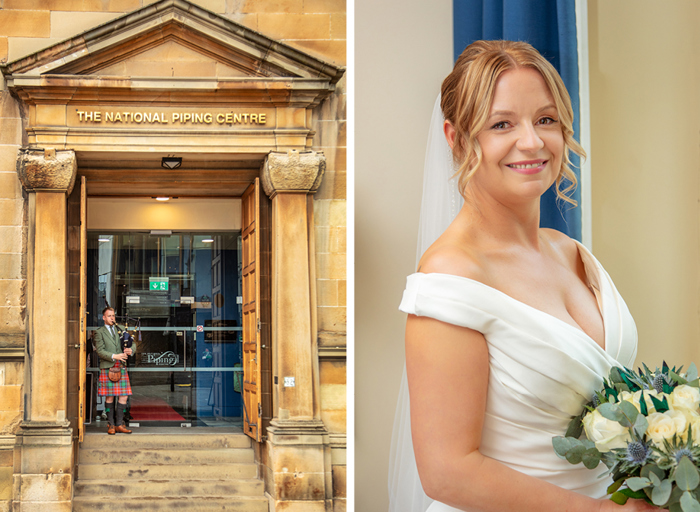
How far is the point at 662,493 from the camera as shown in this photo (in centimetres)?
79

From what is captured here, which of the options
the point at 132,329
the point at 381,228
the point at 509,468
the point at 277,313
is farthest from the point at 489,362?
the point at 132,329

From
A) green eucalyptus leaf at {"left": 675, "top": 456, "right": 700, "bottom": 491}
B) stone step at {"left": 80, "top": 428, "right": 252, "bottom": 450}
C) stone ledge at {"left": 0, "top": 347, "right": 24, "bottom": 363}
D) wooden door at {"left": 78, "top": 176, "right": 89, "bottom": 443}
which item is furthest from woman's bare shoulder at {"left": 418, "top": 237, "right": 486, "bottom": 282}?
stone step at {"left": 80, "top": 428, "right": 252, "bottom": 450}

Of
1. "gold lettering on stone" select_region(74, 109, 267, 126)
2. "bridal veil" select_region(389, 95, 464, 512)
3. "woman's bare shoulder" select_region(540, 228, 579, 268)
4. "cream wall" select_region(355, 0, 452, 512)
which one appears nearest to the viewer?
"woman's bare shoulder" select_region(540, 228, 579, 268)

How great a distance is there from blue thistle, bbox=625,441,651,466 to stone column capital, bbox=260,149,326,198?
4241mm

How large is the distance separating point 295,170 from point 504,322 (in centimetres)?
414

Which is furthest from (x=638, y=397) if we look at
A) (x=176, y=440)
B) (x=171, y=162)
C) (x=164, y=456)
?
(x=176, y=440)

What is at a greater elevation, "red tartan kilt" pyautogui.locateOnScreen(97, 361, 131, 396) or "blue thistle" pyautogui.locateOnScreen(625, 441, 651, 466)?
"blue thistle" pyautogui.locateOnScreen(625, 441, 651, 466)

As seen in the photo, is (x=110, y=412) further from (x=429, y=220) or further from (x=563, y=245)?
(x=563, y=245)

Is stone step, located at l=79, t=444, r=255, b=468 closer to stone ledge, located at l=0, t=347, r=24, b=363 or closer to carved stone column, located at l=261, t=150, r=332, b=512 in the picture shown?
carved stone column, located at l=261, t=150, r=332, b=512

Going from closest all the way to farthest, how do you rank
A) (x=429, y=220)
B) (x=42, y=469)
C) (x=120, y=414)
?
1. (x=429, y=220)
2. (x=42, y=469)
3. (x=120, y=414)

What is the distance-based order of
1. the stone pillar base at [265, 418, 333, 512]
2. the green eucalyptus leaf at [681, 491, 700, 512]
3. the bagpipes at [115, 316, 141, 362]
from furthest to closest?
the bagpipes at [115, 316, 141, 362] < the stone pillar base at [265, 418, 333, 512] < the green eucalyptus leaf at [681, 491, 700, 512]

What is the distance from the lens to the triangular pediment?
4.83 meters

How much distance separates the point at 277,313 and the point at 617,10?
153 inches

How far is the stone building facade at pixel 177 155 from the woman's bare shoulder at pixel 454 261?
4000mm
